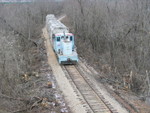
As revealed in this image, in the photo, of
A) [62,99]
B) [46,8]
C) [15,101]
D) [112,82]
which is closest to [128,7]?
[112,82]

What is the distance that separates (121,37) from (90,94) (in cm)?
1069

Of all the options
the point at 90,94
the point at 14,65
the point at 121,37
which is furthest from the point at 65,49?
the point at 90,94

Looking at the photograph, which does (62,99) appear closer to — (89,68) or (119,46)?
(89,68)

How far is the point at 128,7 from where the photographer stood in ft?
94.4

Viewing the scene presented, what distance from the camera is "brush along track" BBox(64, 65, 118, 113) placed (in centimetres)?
1522

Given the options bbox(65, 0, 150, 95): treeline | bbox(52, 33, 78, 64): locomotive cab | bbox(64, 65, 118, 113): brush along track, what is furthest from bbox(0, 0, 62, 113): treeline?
bbox(65, 0, 150, 95): treeline

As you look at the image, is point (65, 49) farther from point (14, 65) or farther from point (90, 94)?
point (90, 94)

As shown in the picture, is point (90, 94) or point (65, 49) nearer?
point (90, 94)

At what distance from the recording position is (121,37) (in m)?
26.2

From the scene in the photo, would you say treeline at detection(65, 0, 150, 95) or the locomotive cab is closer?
treeline at detection(65, 0, 150, 95)

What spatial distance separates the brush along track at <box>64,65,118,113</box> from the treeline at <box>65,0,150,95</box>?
3303 millimetres

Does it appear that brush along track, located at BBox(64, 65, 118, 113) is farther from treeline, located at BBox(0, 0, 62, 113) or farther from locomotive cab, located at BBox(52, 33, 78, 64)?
treeline, located at BBox(0, 0, 62, 113)

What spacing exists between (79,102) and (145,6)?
562 inches

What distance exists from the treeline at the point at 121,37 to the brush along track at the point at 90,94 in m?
3.30
